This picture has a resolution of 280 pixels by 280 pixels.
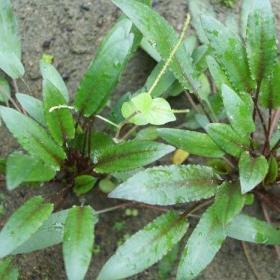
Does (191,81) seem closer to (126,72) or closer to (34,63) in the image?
(126,72)

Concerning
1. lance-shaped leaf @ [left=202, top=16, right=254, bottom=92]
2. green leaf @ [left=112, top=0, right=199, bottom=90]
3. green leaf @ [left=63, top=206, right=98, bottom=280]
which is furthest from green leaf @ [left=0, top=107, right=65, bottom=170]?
lance-shaped leaf @ [left=202, top=16, right=254, bottom=92]

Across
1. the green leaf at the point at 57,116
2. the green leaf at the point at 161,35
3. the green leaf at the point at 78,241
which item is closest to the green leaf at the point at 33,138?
the green leaf at the point at 57,116

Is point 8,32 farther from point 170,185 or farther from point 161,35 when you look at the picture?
point 170,185

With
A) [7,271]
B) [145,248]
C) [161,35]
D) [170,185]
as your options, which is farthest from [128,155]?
[7,271]

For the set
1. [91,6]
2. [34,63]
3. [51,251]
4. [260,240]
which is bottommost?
[51,251]

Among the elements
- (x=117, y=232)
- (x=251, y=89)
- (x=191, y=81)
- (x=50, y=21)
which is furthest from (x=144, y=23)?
(x=117, y=232)

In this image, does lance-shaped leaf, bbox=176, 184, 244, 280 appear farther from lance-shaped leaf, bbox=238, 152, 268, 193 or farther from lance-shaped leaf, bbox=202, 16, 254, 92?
lance-shaped leaf, bbox=202, 16, 254, 92
